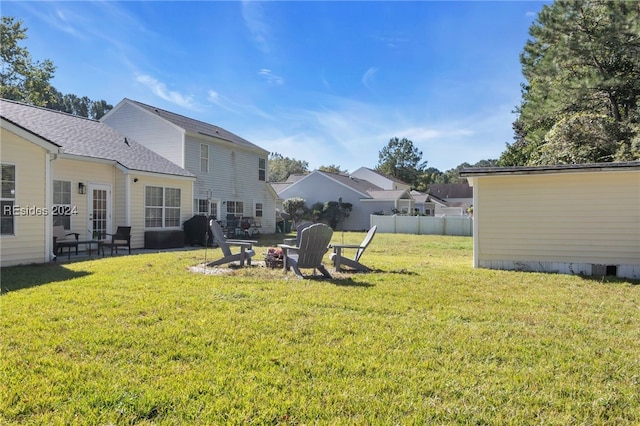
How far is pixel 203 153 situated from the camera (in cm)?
1972

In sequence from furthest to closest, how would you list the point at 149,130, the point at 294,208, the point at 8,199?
the point at 294,208 → the point at 149,130 → the point at 8,199

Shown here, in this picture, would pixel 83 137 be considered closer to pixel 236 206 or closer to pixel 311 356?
pixel 236 206

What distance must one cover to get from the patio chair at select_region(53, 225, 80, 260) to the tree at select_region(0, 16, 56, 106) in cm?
2400

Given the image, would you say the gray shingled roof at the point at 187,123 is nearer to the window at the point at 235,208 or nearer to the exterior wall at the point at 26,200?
the window at the point at 235,208

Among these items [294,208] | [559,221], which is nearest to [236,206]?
[294,208]

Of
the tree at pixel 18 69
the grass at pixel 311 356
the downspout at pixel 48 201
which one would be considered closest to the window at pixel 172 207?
the downspout at pixel 48 201

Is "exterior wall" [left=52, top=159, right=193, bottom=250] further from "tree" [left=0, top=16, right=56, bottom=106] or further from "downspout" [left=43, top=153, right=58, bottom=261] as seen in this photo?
"tree" [left=0, top=16, right=56, bottom=106]

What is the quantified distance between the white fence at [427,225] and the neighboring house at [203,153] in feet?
30.4

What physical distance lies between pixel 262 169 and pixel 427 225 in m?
11.6

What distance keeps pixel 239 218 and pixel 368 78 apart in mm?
10452

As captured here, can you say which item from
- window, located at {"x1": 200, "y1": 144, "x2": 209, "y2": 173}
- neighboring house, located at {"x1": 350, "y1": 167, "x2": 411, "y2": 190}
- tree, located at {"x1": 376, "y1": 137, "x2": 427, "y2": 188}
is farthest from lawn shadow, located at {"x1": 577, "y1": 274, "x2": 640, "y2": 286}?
tree, located at {"x1": 376, "y1": 137, "x2": 427, "y2": 188}

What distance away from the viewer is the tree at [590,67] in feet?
49.9

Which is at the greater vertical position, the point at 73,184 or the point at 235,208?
the point at 73,184

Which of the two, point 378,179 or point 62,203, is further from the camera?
point 378,179
